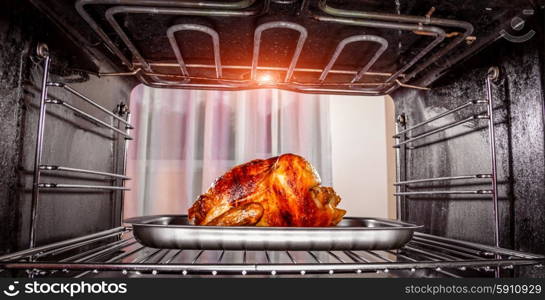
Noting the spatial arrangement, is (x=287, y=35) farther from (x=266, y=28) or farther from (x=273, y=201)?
(x=273, y=201)

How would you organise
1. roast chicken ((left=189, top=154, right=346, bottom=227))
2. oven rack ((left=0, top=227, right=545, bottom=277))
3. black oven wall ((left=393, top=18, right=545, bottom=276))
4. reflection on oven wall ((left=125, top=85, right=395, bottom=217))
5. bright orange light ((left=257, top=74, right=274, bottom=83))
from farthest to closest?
reflection on oven wall ((left=125, top=85, right=395, bottom=217)) < bright orange light ((left=257, top=74, right=274, bottom=83)) < roast chicken ((left=189, top=154, right=346, bottom=227)) < black oven wall ((left=393, top=18, right=545, bottom=276)) < oven rack ((left=0, top=227, right=545, bottom=277))

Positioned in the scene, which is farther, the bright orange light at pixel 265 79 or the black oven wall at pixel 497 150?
the bright orange light at pixel 265 79

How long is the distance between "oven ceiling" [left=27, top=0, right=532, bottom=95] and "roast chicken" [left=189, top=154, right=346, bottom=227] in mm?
280

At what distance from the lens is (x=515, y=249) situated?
689 millimetres

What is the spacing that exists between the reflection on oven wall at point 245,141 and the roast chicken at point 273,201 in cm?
123

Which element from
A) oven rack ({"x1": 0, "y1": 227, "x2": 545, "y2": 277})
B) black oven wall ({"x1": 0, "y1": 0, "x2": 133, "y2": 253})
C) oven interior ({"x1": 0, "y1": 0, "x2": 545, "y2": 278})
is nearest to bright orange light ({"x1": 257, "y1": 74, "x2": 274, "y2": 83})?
oven interior ({"x1": 0, "y1": 0, "x2": 545, "y2": 278})

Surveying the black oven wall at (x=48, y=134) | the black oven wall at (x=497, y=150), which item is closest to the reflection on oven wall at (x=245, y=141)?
the black oven wall at (x=48, y=134)

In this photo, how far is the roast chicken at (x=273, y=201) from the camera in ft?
2.79

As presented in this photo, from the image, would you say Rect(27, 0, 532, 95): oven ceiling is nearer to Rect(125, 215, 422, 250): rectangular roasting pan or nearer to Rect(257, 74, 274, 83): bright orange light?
Rect(257, 74, 274, 83): bright orange light

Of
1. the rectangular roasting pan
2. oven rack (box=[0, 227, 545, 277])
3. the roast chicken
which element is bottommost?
oven rack (box=[0, 227, 545, 277])

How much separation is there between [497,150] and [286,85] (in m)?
0.57

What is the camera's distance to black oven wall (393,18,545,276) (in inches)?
25.6

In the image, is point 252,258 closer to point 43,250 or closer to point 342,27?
point 43,250

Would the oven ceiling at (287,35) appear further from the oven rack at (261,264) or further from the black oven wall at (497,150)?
the oven rack at (261,264)
